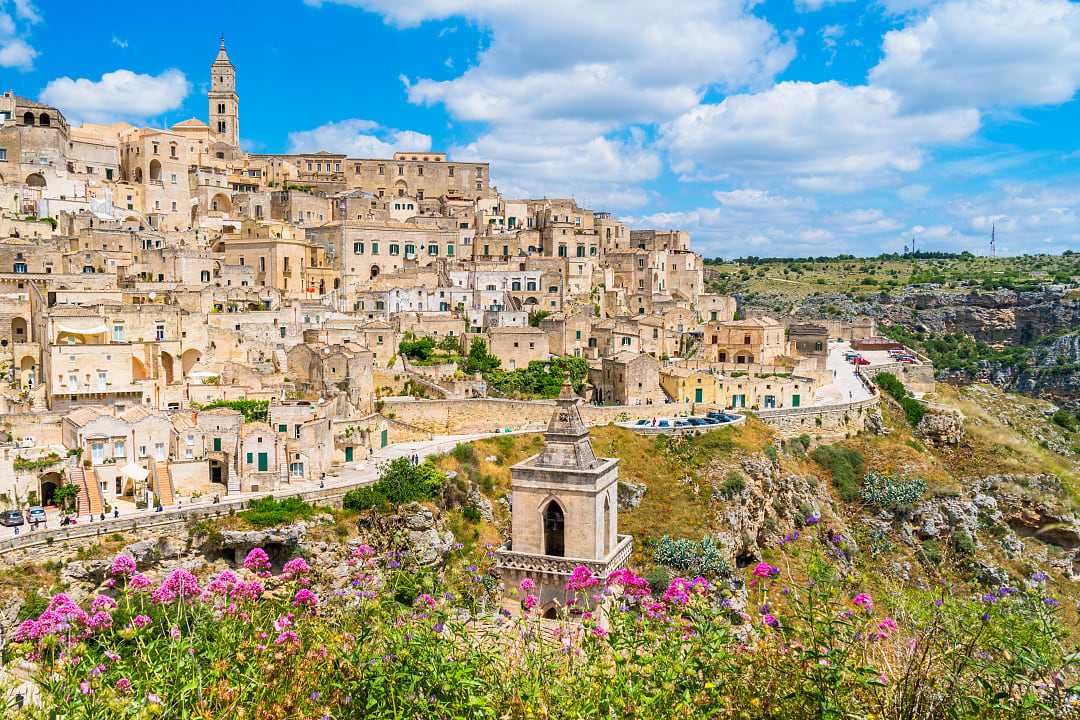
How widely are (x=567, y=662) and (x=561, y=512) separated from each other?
33.1 ft

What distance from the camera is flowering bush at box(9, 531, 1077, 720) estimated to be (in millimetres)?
6965

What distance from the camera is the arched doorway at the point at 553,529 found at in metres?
18.1

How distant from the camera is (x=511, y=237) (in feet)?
207

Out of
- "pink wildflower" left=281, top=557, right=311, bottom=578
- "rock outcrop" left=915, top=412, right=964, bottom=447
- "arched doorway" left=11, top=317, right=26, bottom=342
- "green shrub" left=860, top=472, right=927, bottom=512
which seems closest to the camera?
"pink wildflower" left=281, top=557, right=311, bottom=578

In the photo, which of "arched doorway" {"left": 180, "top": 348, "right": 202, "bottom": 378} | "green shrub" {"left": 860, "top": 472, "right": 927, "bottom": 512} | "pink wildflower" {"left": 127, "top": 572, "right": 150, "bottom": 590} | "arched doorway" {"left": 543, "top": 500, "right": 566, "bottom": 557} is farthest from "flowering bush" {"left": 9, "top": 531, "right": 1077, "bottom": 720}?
"green shrub" {"left": 860, "top": 472, "right": 927, "bottom": 512}

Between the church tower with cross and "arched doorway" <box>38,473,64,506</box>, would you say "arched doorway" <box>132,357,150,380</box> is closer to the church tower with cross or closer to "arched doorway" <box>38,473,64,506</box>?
"arched doorway" <box>38,473,64,506</box>

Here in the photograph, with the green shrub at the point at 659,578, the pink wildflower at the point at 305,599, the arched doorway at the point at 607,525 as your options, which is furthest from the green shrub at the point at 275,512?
the pink wildflower at the point at 305,599

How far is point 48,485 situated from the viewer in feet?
99.0

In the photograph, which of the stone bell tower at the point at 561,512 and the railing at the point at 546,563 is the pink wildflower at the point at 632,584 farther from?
the stone bell tower at the point at 561,512

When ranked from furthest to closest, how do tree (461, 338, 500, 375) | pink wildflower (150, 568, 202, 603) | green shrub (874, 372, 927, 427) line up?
1. green shrub (874, 372, 927, 427)
2. tree (461, 338, 500, 375)
3. pink wildflower (150, 568, 202, 603)

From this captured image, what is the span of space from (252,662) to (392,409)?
33190 mm

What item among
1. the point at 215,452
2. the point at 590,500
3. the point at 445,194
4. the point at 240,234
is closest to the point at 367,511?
the point at 215,452

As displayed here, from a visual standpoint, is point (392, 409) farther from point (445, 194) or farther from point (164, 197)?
point (445, 194)

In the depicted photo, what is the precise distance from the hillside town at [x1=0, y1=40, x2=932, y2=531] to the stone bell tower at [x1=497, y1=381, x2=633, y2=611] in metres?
17.0
